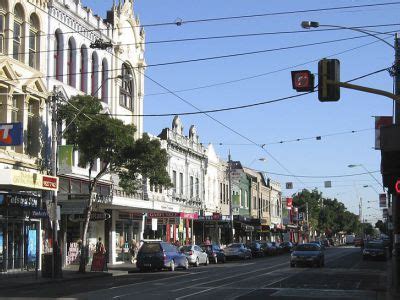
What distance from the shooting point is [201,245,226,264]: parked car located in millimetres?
43600

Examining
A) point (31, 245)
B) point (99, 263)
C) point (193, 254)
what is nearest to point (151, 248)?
point (99, 263)

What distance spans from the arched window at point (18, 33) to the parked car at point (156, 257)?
1155cm

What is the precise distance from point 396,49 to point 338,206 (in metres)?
131

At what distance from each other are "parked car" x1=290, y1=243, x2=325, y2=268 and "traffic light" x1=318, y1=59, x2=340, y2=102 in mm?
21690

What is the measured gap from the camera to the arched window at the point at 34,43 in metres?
32.1

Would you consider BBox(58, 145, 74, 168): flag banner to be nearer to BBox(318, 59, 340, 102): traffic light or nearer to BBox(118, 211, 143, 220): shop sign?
BBox(118, 211, 143, 220): shop sign

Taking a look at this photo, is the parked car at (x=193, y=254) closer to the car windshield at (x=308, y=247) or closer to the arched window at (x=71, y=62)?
the car windshield at (x=308, y=247)

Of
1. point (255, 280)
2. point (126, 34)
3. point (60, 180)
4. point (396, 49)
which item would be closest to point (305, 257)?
point (255, 280)

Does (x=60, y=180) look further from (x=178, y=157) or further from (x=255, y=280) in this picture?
(x=178, y=157)

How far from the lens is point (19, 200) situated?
2891 cm

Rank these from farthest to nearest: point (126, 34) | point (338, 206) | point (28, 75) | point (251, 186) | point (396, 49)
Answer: point (338, 206), point (251, 186), point (126, 34), point (28, 75), point (396, 49)

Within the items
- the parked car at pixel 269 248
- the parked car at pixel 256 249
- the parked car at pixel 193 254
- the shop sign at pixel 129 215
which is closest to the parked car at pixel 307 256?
the parked car at pixel 193 254

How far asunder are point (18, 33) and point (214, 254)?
2091 centimetres

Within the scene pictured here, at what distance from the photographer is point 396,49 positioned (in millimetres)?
22250
